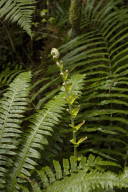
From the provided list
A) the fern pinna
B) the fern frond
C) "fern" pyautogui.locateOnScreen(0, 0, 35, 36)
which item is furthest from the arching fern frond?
"fern" pyautogui.locateOnScreen(0, 0, 35, 36)

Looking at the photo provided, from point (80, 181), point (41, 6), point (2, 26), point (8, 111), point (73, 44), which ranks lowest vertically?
point (80, 181)

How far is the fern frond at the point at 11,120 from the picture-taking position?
5.63 ft

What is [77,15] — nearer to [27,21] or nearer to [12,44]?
[27,21]

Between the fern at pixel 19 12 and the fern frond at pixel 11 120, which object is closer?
the fern frond at pixel 11 120

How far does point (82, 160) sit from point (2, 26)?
7.91 ft

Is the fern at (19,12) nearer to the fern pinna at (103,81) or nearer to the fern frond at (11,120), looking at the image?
the fern pinna at (103,81)

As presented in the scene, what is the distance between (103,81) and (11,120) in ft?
2.44

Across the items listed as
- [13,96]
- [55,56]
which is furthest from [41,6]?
[55,56]

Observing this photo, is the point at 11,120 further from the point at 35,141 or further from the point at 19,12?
the point at 19,12

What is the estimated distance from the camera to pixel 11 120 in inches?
71.8

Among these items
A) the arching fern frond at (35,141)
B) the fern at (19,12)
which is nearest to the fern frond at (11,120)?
the arching fern frond at (35,141)

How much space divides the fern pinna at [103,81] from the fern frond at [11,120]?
1.42ft

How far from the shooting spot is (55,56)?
53.8 inches

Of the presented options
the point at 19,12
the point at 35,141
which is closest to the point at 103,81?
the point at 35,141
